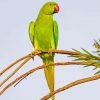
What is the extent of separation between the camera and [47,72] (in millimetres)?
4176

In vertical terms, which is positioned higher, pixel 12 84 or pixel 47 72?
pixel 12 84

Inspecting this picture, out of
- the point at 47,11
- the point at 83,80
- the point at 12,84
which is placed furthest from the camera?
the point at 47,11

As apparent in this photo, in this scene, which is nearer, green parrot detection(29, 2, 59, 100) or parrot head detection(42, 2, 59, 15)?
green parrot detection(29, 2, 59, 100)

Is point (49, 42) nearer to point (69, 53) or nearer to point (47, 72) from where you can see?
point (47, 72)

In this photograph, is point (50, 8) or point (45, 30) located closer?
point (45, 30)

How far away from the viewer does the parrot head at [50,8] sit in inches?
222

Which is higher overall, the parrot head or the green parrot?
the parrot head

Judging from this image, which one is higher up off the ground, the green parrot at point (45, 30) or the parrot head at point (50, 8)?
the parrot head at point (50, 8)

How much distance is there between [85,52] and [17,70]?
15.3 inches

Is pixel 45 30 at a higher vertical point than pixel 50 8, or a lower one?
lower

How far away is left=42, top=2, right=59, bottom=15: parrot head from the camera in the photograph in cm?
563

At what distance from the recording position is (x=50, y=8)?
5695mm

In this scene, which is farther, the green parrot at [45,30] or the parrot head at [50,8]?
the parrot head at [50,8]

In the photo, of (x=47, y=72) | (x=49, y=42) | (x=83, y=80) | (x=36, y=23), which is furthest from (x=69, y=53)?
(x=36, y=23)
